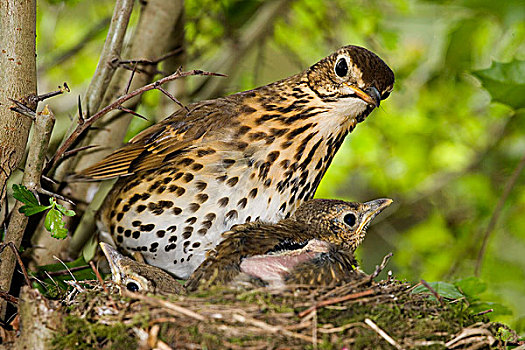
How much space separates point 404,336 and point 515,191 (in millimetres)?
3238

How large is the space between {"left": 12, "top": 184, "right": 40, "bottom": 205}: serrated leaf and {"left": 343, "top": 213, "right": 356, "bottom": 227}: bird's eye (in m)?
1.16

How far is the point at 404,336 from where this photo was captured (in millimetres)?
1732

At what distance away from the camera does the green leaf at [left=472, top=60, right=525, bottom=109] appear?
276cm

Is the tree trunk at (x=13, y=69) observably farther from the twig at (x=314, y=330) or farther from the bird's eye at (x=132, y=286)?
the twig at (x=314, y=330)

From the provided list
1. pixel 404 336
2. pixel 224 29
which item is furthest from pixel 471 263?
pixel 404 336

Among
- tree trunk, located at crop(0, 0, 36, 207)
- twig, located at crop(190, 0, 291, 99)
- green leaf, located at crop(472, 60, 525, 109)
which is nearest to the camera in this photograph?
tree trunk, located at crop(0, 0, 36, 207)

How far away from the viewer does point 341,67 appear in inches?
93.5

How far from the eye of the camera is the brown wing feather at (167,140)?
247cm

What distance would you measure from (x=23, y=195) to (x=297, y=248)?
911 millimetres

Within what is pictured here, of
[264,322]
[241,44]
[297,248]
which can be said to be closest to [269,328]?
[264,322]

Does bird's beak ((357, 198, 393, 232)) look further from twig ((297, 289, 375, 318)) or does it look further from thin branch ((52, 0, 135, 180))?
thin branch ((52, 0, 135, 180))

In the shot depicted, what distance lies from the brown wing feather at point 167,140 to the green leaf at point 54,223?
0.54 m

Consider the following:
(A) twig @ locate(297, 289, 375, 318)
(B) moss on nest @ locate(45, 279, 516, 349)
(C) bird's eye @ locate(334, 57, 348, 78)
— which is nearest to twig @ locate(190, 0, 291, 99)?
(C) bird's eye @ locate(334, 57, 348, 78)

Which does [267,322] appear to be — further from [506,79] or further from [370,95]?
[506,79]
